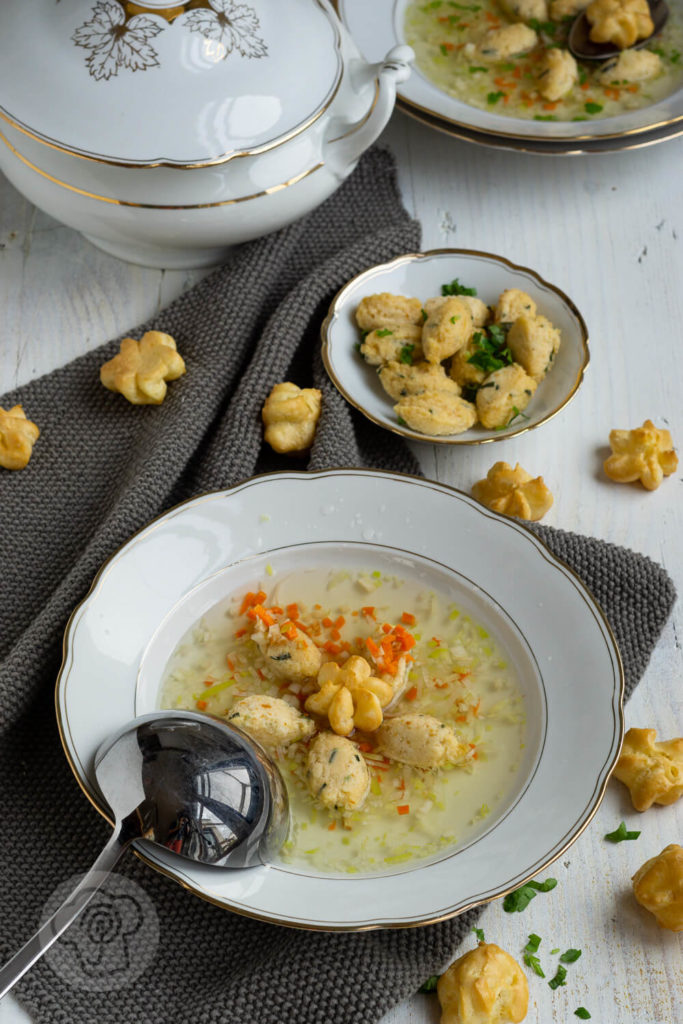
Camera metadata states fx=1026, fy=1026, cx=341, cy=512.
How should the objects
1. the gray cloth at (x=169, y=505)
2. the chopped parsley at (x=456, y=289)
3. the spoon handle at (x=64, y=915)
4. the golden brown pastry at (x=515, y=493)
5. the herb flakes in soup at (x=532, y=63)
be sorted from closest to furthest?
the spoon handle at (x=64, y=915), the gray cloth at (x=169, y=505), the golden brown pastry at (x=515, y=493), the chopped parsley at (x=456, y=289), the herb flakes in soup at (x=532, y=63)

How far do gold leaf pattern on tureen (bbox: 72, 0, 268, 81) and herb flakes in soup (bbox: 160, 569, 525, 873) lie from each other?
661 mm

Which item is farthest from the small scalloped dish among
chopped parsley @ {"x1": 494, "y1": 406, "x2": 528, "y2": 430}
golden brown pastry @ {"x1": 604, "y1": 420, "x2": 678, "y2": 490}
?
Answer: golden brown pastry @ {"x1": 604, "y1": 420, "x2": 678, "y2": 490}

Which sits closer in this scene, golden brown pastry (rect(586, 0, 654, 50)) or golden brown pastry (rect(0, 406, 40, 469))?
golden brown pastry (rect(0, 406, 40, 469))

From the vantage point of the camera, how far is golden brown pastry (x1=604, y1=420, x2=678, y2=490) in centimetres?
140

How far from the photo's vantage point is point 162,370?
4.65ft

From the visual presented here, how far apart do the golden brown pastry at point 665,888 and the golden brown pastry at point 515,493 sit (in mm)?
460

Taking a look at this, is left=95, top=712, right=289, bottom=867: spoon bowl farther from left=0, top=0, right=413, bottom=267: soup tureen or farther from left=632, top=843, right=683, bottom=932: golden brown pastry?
left=0, top=0, right=413, bottom=267: soup tureen

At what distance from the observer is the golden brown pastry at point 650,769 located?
1.14 m

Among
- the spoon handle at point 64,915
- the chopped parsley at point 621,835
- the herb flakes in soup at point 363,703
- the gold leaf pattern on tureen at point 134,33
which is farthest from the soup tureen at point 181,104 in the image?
the chopped parsley at point 621,835

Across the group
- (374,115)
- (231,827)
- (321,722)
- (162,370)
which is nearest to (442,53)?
(374,115)

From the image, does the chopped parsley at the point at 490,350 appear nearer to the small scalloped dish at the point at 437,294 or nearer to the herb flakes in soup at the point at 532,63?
the small scalloped dish at the point at 437,294

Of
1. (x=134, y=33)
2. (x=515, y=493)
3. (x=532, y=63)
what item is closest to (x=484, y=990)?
(x=515, y=493)

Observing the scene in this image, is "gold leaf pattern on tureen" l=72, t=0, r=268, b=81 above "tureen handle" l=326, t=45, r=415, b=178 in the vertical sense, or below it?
above

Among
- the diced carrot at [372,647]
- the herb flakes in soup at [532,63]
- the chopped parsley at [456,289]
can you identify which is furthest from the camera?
the herb flakes in soup at [532,63]
